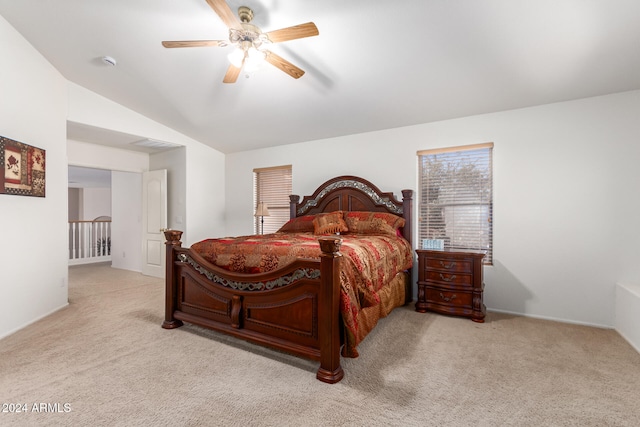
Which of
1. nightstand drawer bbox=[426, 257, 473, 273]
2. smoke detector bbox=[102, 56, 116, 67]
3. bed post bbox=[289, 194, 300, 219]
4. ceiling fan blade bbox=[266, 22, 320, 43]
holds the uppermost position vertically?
smoke detector bbox=[102, 56, 116, 67]

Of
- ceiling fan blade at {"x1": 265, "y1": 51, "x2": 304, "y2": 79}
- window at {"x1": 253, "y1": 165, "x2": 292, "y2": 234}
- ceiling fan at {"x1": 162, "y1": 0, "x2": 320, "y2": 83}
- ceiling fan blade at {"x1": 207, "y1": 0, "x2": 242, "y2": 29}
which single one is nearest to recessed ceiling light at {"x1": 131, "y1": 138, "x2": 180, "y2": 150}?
window at {"x1": 253, "y1": 165, "x2": 292, "y2": 234}

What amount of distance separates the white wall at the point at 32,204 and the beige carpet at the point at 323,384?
389 mm

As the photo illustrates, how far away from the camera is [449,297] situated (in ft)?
10.7

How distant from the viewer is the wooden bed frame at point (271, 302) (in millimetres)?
1970

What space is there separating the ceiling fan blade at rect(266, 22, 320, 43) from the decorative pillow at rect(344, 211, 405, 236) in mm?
2288

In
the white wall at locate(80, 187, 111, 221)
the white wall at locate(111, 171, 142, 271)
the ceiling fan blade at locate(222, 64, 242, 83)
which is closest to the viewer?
the ceiling fan blade at locate(222, 64, 242, 83)

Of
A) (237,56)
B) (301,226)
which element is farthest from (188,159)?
(237,56)

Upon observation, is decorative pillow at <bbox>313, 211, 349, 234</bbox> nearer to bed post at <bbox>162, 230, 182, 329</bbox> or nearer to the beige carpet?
the beige carpet

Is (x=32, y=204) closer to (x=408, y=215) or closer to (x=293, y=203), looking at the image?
(x=293, y=203)

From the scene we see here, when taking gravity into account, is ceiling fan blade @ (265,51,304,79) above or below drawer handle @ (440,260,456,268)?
above

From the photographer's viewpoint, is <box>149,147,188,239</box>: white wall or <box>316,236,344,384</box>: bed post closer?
<box>316,236,344,384</box>: bed post

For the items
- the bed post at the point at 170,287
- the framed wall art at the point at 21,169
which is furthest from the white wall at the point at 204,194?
the bed post at the point at 170,287

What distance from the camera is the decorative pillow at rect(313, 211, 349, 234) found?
12.2 feet

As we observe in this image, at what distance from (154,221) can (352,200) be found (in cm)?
363
